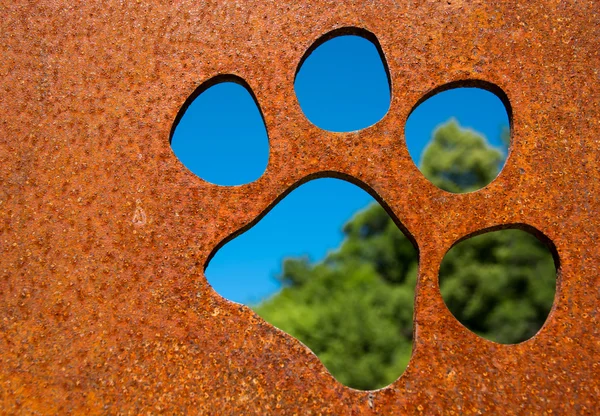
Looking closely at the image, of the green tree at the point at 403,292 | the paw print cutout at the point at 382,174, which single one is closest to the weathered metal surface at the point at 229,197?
the paw print cutout at the point at 382,174

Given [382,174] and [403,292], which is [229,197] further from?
[403,292]

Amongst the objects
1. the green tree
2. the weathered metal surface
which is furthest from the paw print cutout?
the green tree

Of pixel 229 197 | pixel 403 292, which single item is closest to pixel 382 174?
pixel 229 197

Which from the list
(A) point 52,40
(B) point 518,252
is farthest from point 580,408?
(B) point 518,252

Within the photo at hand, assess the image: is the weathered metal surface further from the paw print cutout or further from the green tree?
the green tree

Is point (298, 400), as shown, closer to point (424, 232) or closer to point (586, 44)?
point (424, 232)

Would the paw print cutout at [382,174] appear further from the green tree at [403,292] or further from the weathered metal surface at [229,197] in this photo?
the green tree at [403,292]
